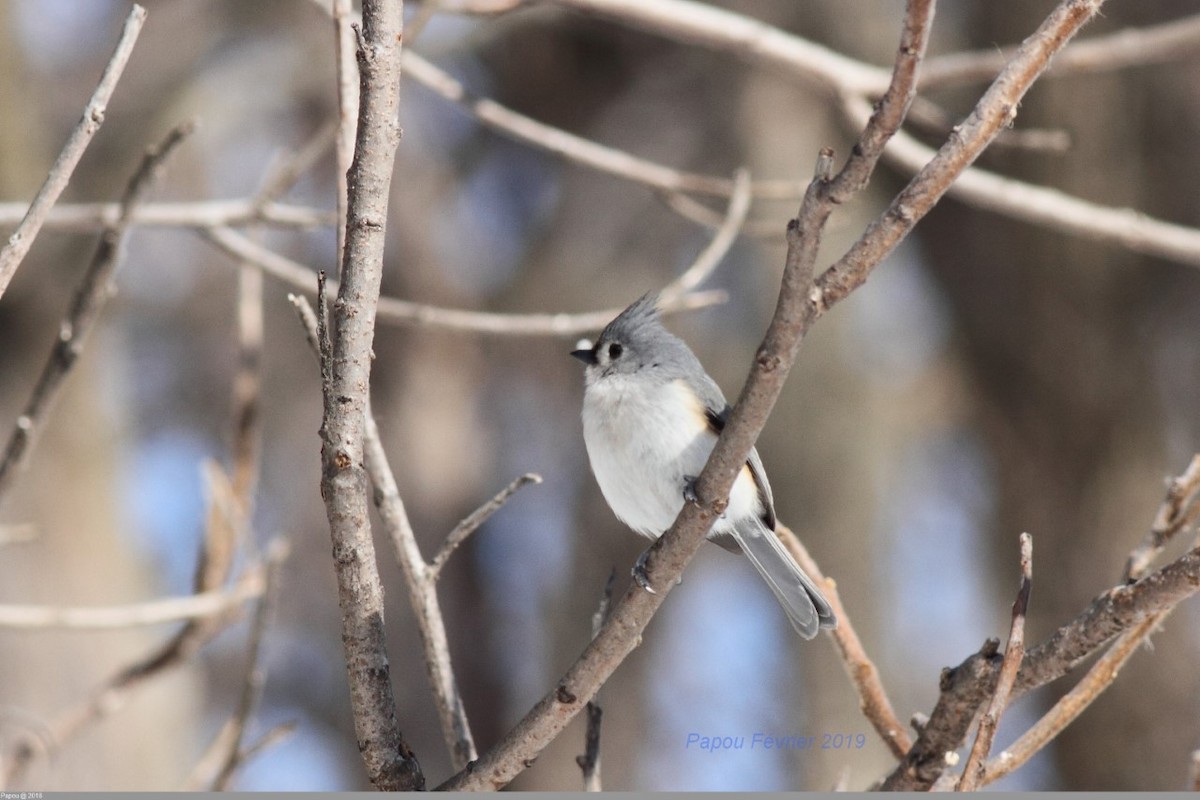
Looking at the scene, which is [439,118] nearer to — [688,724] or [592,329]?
[688,724]

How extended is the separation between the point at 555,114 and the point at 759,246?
7.40 ft

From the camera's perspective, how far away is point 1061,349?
231 inches

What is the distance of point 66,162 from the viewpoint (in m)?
1.28

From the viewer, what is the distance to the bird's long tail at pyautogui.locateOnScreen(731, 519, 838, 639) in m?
2.17

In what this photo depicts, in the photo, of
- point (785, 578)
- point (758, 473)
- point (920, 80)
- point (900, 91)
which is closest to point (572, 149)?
point (920, 80)

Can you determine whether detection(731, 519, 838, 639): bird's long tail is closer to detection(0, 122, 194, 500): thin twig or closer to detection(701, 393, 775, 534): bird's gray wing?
detection(701, 393, 775, 534): bird's gray wing

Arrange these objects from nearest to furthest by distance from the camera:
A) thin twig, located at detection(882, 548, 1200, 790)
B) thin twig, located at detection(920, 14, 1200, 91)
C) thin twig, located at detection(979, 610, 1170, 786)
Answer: thin twig, located at detection(882, 548, 1200, 790) < thin twig, located at detection(979, 610, 1170, 786) < thin twig, located at detection(920, 14, 1200, 91)

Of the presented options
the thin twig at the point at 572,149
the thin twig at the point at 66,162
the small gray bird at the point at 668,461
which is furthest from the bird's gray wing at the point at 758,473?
the thin twig at the point at 66,162

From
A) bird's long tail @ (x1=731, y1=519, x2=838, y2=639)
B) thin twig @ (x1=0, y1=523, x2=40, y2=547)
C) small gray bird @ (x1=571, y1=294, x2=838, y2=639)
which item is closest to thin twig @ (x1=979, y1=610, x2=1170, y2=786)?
bird's long tail @ (x1=731, y1=519, x2=838, y2=639)

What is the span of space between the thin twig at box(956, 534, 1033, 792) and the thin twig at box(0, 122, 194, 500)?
1558 mm

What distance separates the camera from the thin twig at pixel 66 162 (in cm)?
128

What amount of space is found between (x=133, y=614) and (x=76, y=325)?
23.0 inches

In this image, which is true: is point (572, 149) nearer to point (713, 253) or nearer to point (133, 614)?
point (713, 253)

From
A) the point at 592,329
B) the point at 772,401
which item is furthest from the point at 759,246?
the point at 772,401
